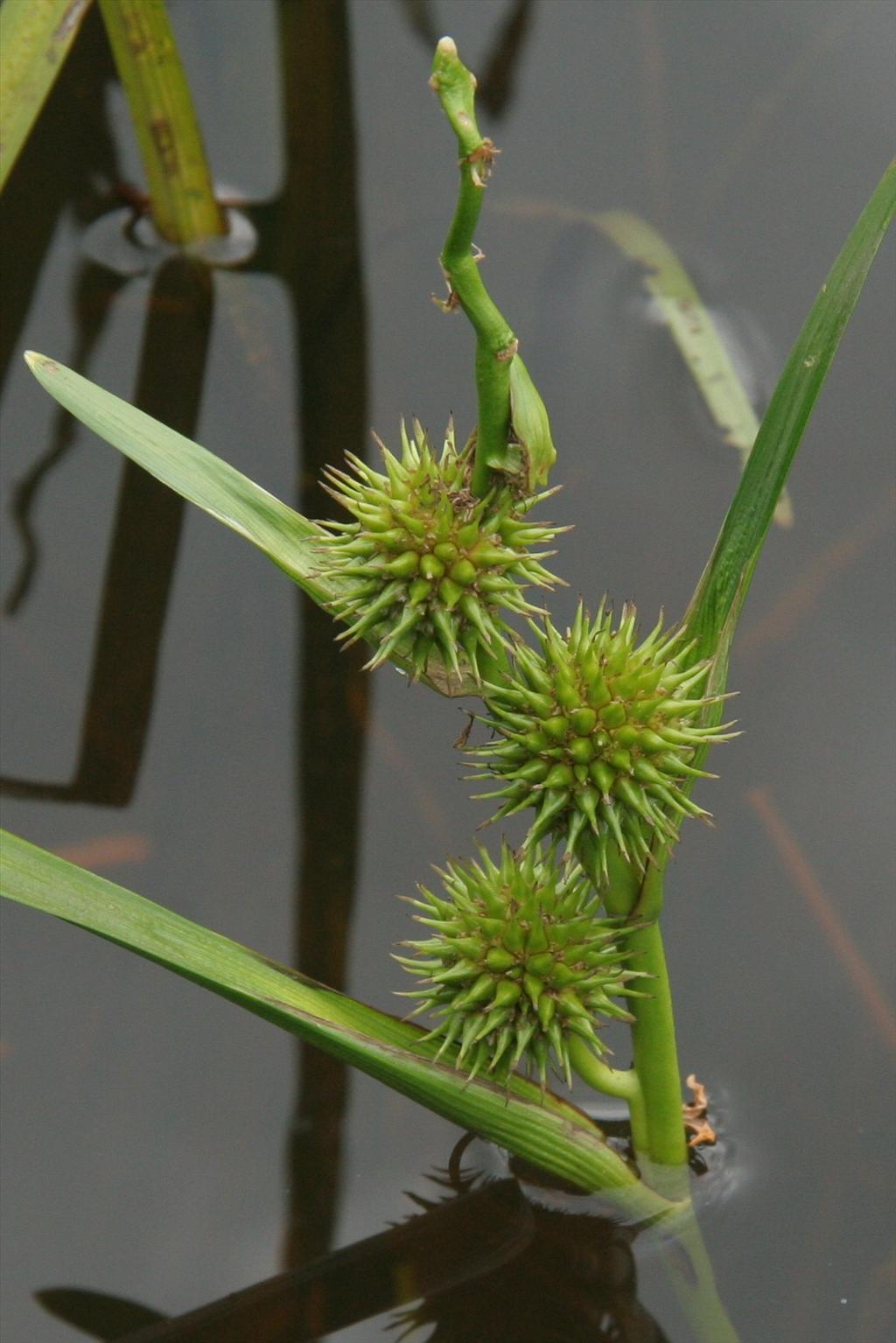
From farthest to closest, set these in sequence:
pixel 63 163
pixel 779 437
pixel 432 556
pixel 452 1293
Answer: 1. pixel 63 163
2. pixel 452 1293
3. pixel 779 437
4. pixel 432 556

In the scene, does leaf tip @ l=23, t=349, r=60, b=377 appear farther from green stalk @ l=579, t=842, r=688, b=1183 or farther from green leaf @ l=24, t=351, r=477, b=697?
green stalk @ l=579, t=842, r=688, b=1183

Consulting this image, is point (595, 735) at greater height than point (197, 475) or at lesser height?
lesser

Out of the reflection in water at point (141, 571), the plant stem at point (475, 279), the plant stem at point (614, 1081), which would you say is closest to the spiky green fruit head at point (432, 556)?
the plant stem at point (475, 279)

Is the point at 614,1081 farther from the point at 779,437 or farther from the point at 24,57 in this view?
the point at 24,57

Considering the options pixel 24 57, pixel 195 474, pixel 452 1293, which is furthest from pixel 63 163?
pixel 452 1293

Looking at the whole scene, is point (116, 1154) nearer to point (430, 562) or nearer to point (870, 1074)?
point (870, 1074)

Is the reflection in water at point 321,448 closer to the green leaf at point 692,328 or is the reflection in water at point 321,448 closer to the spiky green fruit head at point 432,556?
the green leaf at point 692,328
